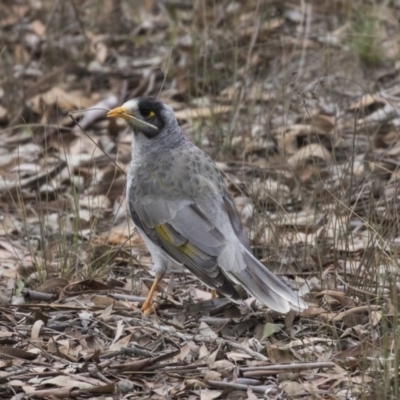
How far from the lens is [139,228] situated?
23.3 feet

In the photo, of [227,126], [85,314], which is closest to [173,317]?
[85,314]

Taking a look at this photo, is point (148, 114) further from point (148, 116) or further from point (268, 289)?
point (268, 289)

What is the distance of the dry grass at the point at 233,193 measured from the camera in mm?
5574

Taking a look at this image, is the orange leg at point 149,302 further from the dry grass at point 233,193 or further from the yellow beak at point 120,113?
the yellow beak at point 120,113

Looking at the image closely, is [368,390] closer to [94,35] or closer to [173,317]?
[173,317]

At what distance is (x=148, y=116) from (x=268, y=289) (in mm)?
1965

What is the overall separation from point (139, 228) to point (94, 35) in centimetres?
640

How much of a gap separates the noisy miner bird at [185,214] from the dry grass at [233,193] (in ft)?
0.73

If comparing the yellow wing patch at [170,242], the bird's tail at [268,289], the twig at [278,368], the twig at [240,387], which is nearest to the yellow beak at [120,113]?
the yellow wing patch at [170,242]

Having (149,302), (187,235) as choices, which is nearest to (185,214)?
(187,235)

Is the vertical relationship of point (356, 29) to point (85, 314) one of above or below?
above

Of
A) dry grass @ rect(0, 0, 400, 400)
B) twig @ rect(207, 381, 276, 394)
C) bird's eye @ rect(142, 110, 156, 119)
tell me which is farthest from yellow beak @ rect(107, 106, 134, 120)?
twig @ rect(207, 381, 276, 394)

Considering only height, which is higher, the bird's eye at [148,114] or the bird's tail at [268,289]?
the bird's eye at [148,114]

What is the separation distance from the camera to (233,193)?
29.7 feet
